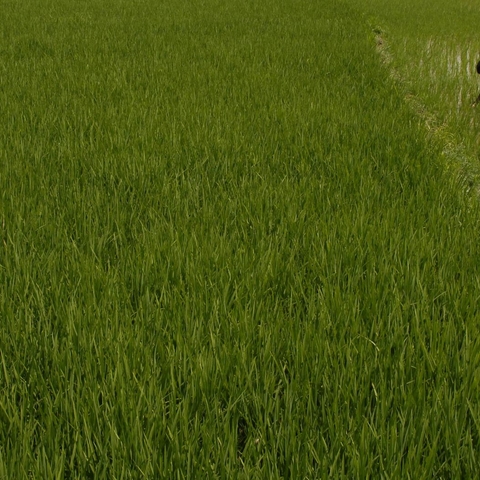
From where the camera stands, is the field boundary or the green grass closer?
the green grass

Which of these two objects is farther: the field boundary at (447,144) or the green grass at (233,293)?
the field boundary at (447,144)

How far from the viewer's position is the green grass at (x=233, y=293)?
3.48 feet

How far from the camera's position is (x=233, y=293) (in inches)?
62.4

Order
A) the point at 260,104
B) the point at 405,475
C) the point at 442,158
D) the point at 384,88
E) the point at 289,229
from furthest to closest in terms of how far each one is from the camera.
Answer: the point at 384,88, the point at 260,104, the point at 442,158, the point at 289,229, the point at 405,475

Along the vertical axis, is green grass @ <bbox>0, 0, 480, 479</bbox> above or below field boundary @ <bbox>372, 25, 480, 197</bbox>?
above

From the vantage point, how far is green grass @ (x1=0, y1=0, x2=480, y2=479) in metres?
1.06

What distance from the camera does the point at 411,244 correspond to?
1.87 meters

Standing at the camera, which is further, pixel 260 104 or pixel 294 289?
pixel 260 104

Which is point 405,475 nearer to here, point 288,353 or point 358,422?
point 358,422

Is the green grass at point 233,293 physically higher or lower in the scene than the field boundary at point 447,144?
higher

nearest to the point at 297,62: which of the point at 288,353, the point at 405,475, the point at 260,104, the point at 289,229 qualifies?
the point at 260,104

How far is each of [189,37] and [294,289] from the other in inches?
214

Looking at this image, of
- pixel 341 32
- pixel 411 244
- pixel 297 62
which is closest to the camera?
pixel 411 244

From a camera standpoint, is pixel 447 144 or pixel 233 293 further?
pixel 447 144
